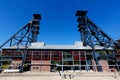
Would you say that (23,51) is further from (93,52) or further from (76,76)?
(76,76)

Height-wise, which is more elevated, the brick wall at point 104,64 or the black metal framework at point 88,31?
Result: the black metal framework at point 88,31

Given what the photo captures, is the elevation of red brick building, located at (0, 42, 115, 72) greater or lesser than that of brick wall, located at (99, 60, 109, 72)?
greater

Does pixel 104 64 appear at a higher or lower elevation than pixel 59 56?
lower

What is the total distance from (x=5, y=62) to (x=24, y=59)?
5689mm

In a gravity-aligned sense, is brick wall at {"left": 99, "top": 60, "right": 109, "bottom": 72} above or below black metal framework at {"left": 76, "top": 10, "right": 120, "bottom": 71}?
below

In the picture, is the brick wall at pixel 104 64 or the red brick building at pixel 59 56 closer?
the brick wall at pixel 104 64

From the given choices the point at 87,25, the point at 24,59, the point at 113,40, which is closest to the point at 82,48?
the point at 87,25

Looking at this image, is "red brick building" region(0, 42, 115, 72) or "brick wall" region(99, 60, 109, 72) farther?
"red brick building" region(0, 42, 115, 72)

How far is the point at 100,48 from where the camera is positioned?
3644 centimetres

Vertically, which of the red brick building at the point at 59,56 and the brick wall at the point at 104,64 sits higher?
the red brick building at the point at 59,56

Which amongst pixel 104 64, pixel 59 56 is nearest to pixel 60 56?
pixel 59 56

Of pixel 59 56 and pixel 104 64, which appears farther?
pixel 59 56

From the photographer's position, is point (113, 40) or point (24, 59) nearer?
point (24, 59)

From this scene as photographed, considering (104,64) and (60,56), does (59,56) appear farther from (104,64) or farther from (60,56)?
(104,64)
